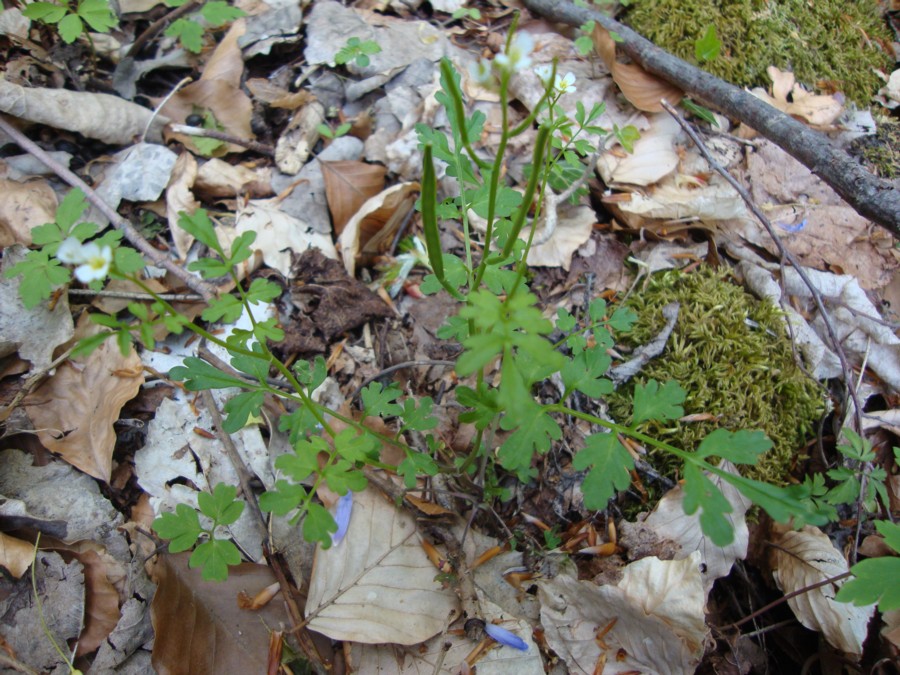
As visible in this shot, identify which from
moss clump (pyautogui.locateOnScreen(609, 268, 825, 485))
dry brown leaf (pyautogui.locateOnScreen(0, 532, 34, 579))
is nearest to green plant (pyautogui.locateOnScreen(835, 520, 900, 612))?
moss clump (pyautogui.locateOnScreen(609, 268, 825, 485))

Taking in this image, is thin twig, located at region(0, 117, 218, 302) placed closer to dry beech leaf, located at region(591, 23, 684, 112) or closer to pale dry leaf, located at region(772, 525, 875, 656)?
dry beech leaf, located at region(591, 23, 684, 112)

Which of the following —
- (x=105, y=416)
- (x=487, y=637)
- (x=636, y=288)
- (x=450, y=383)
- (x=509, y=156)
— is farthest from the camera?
(x=509, y=156)

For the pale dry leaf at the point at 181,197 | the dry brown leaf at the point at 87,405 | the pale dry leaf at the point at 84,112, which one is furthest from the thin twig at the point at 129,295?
the pale dry leaf at the point at 84,112

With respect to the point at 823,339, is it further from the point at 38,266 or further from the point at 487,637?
the point at 38,266

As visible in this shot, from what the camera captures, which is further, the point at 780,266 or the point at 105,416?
the point at 780,266

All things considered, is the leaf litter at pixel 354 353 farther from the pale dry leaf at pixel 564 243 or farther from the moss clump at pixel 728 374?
the moss clump at pixel 728 374

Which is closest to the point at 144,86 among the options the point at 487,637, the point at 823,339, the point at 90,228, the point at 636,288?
the point at 90,228
